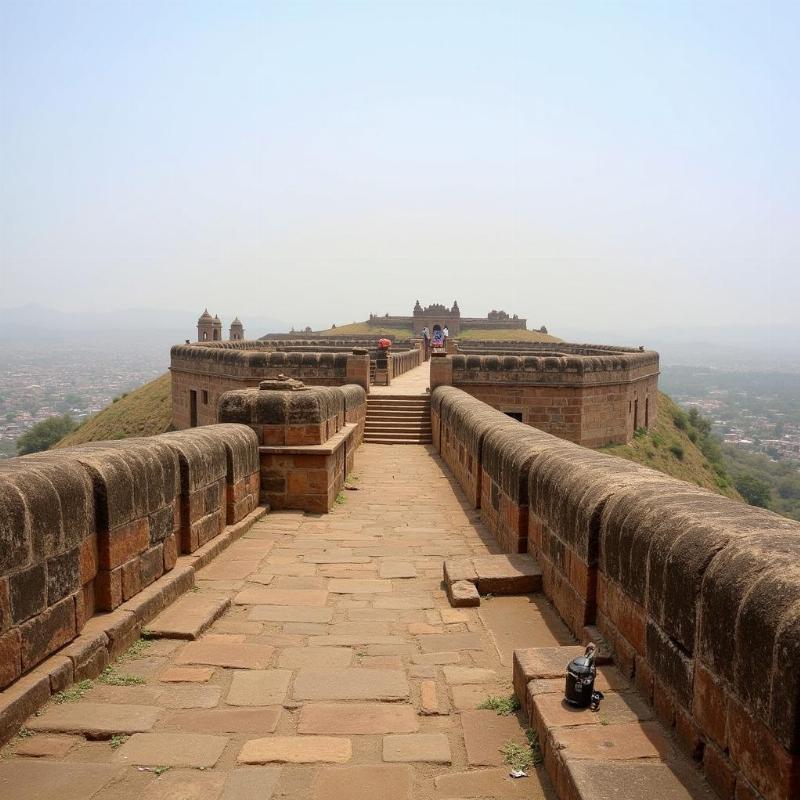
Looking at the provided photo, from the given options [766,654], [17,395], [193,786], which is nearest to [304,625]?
[193,786]

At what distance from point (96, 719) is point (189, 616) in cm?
128

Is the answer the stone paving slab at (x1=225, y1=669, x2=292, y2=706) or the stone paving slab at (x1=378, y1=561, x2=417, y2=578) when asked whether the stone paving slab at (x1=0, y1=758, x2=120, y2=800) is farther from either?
the stone paving slab at (x1=378, y1=561, x2=417, y2=578)

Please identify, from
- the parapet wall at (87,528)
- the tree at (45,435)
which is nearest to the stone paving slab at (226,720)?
the parapet wall at (87,528)

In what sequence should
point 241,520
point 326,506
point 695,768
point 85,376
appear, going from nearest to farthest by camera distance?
point 695,768 < point 241,520 < point 326,506 < point 85,376

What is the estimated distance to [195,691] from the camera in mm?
3662

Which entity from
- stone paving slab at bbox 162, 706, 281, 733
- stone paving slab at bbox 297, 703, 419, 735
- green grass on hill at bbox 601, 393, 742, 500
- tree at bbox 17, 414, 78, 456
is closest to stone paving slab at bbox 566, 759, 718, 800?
stone paving slab at bbox 297, 703, 419, 735

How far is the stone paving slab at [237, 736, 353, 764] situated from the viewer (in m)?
3.04

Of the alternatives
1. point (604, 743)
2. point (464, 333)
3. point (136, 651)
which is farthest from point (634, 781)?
point (464, 333)

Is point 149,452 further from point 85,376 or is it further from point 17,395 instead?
point 85,376

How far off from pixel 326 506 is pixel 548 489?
3726mm

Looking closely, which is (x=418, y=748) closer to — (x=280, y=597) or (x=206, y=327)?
(x=280, y=597)

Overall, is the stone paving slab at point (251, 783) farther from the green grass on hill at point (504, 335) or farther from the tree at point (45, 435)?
the green grass on hill at point (504, 335)

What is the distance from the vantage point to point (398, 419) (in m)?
16.3

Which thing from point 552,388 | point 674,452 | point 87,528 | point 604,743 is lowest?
point 674,452
